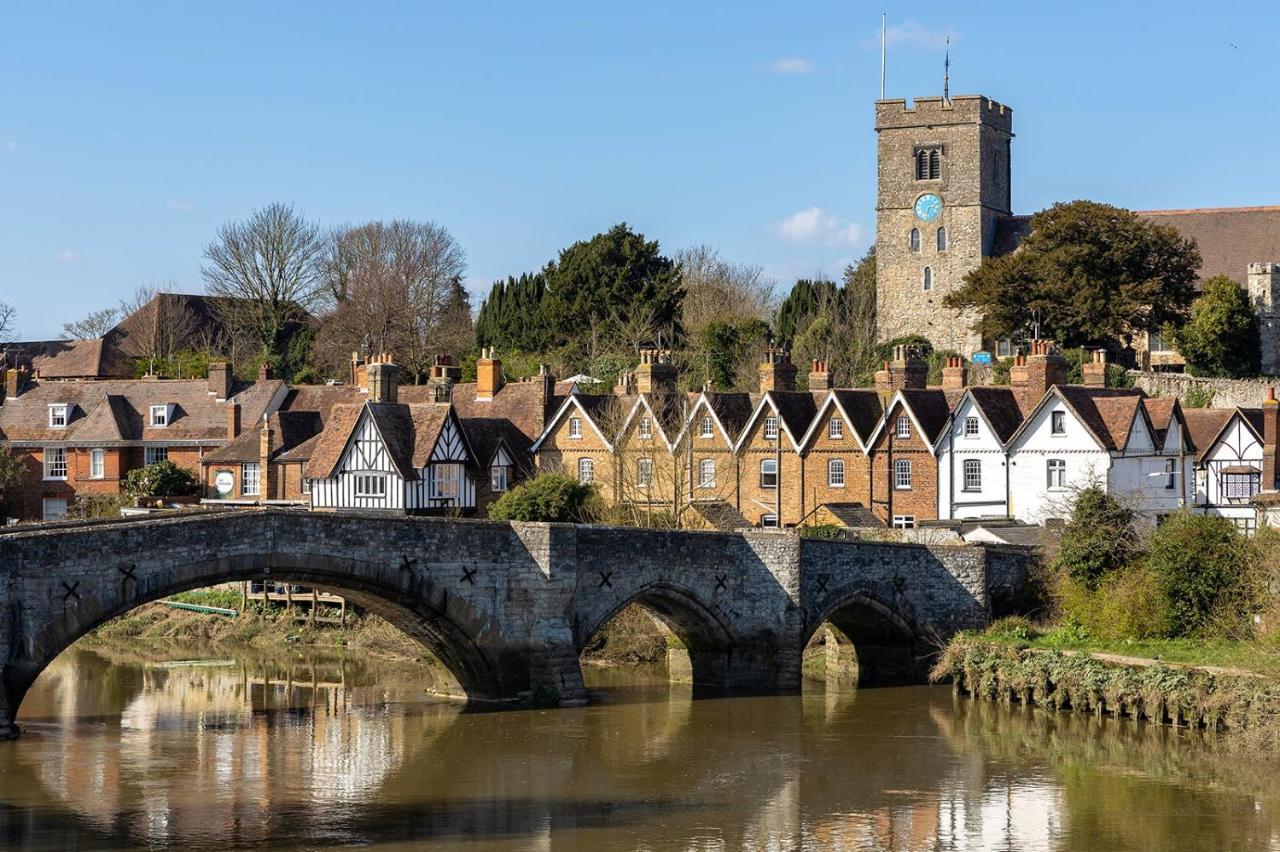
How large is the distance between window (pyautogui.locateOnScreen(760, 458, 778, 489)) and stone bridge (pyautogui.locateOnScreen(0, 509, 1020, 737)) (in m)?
9.40

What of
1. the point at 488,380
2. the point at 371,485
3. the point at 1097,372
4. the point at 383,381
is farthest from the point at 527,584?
the point at 1097,372

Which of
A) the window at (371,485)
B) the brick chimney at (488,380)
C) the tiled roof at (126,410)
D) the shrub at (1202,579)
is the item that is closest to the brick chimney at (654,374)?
the brick chimney at (488,380)

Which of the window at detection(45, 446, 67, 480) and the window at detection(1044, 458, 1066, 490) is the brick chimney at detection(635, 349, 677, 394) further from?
the window at detection(45, 446, 67, 480)

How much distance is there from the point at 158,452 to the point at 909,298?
27.8 metres

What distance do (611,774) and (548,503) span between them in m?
13.7

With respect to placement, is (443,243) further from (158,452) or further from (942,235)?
(158,452)

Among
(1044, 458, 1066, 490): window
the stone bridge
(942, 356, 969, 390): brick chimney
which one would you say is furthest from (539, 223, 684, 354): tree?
the stone bridge

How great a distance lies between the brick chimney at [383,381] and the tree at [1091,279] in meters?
19.5

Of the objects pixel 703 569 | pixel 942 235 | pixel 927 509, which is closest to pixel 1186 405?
pixel 927 509

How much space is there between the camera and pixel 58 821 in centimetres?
2253

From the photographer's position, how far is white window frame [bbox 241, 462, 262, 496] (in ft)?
150

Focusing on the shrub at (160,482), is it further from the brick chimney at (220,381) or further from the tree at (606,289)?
the tree at (606,289)

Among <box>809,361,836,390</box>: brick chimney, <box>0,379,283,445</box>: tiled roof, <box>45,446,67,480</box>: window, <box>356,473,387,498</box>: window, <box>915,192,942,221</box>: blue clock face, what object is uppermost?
<box>915,192,942,221</box>: blue clock face

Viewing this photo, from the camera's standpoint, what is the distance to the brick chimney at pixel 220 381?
161 ft
